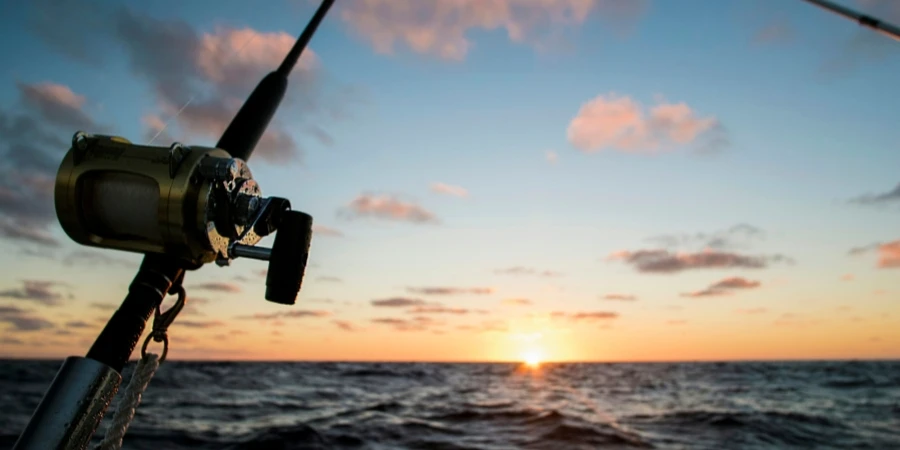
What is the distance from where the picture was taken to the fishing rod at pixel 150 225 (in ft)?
3.67

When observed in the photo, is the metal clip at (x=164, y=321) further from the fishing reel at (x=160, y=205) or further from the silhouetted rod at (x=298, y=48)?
the silhouetted rod at (x=298, y=48)

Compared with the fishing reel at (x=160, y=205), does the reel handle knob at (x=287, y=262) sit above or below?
below

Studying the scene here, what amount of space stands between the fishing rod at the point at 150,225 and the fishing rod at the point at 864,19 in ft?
7.85

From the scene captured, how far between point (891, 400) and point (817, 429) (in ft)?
25.5

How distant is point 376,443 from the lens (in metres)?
9.21

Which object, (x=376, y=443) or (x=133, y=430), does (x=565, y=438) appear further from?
(x=133, y=430)

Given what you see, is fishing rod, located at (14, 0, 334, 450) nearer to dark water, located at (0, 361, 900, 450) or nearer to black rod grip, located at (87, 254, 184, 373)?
black rod grip, located at (87, 254, 184, 373)

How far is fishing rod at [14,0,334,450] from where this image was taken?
1.12 m

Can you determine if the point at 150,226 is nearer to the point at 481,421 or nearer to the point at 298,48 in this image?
the point at 298,48

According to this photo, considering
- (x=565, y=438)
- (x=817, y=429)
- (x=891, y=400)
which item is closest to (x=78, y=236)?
(x=565, y=438)

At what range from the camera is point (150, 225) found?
3.95ft

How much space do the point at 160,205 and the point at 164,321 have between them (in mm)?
367

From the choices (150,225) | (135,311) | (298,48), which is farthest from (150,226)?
(298,48)

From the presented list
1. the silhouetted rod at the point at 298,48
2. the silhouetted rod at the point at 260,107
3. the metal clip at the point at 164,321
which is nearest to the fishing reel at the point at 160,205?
the metal clip at the point at 164,321
